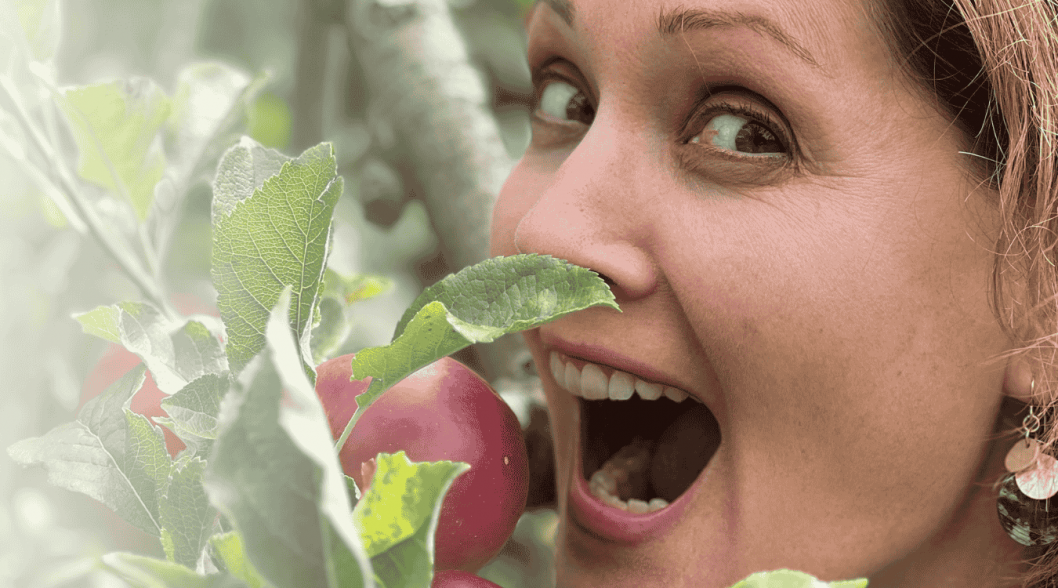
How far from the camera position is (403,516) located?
45 centimetres

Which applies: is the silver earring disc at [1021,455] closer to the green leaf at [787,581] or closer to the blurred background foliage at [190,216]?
the green leaf at [787,581]

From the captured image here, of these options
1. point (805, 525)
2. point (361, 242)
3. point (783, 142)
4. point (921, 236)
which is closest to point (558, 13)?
point (783, 142)

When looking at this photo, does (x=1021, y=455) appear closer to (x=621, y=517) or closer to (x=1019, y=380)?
(x=1019, y=380)

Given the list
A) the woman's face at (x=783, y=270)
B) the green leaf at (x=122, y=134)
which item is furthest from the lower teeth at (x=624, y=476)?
the green leaf at (x=122, y=134)

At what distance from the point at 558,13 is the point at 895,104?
0.34 metres

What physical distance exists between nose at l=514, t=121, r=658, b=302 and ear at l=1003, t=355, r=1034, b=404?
1.11ft

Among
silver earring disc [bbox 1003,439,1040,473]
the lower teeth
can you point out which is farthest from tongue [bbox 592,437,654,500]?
silver earring disc [bbox 1003,439,1040,473]

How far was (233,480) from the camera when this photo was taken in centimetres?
40

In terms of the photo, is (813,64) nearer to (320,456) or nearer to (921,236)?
(921,236)

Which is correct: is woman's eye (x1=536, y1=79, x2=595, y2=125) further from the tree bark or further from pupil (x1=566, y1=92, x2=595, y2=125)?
the tree bark

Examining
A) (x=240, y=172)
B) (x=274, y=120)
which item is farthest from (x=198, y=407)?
(x=274, y=120)

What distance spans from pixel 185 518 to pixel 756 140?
1.89 feet

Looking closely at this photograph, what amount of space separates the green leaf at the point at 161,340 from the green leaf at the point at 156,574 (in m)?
0.17

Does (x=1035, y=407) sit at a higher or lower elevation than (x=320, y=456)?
lower
